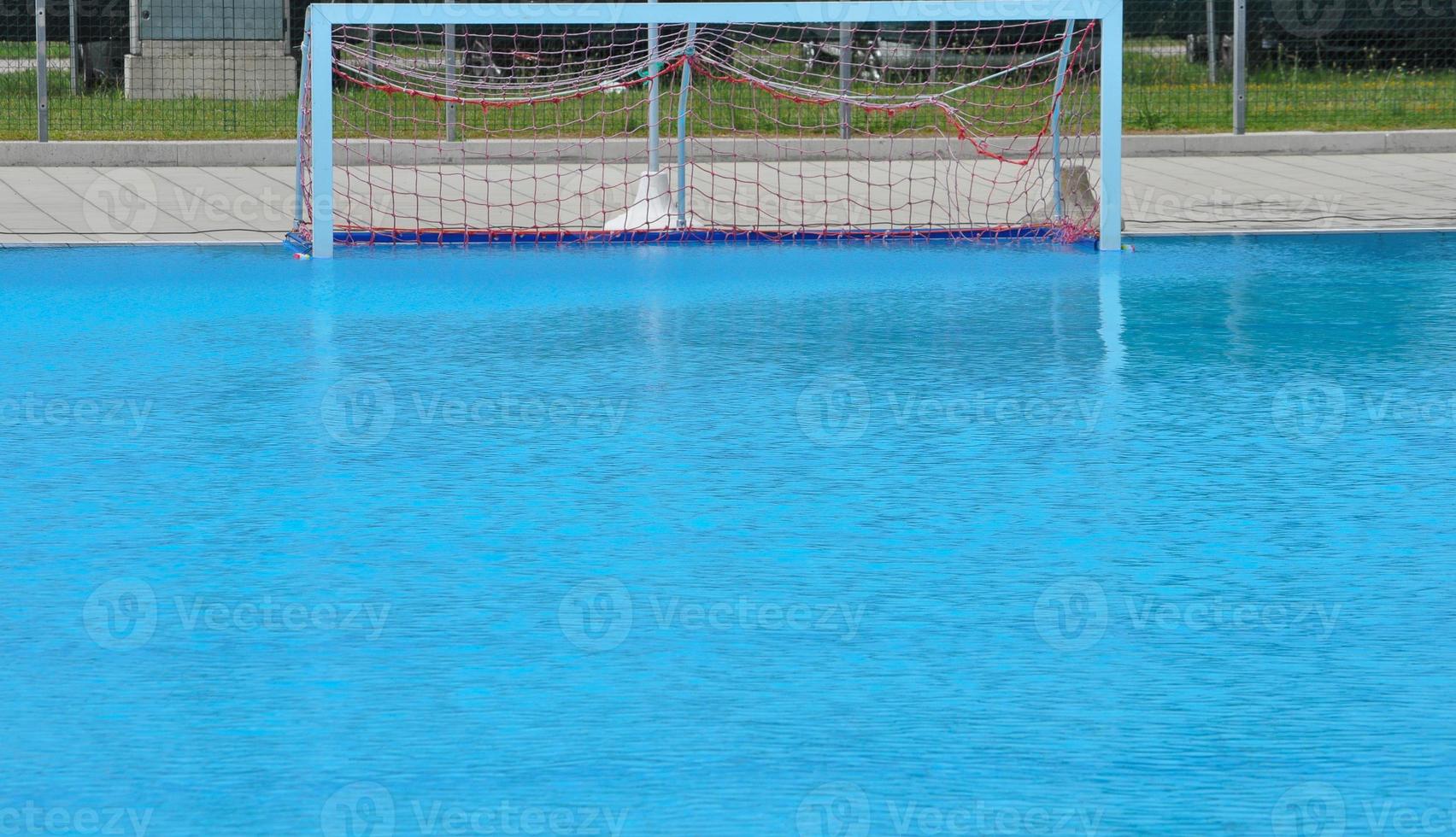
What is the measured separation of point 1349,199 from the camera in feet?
46.5

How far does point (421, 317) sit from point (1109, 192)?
15.3 ft
